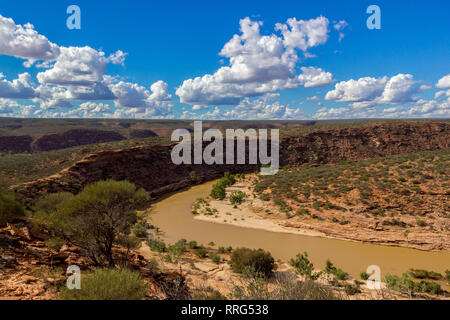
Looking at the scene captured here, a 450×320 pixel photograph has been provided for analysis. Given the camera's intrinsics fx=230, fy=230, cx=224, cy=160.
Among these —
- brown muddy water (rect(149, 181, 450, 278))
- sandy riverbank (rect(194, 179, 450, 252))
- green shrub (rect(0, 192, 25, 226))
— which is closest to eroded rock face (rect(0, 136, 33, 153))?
brown muddy water (rect(149, 181, 450, 278))

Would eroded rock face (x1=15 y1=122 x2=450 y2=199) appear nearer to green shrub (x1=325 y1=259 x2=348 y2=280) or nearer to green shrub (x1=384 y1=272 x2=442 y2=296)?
green shrub (x1=325 y1=259 x2=348 y2=280)

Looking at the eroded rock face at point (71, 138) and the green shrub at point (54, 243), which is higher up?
the eroded rock face at point (71, 138)

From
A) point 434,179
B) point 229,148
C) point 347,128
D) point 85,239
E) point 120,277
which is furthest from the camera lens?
point 347,128

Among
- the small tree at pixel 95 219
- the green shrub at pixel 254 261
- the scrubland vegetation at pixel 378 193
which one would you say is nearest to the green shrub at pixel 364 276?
the green shrub at pixel 254 261

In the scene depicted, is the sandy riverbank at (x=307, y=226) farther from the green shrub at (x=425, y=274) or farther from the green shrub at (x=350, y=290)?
the green shrub at (x=350, y=290)

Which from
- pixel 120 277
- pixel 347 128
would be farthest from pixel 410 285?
pixel 347 128
